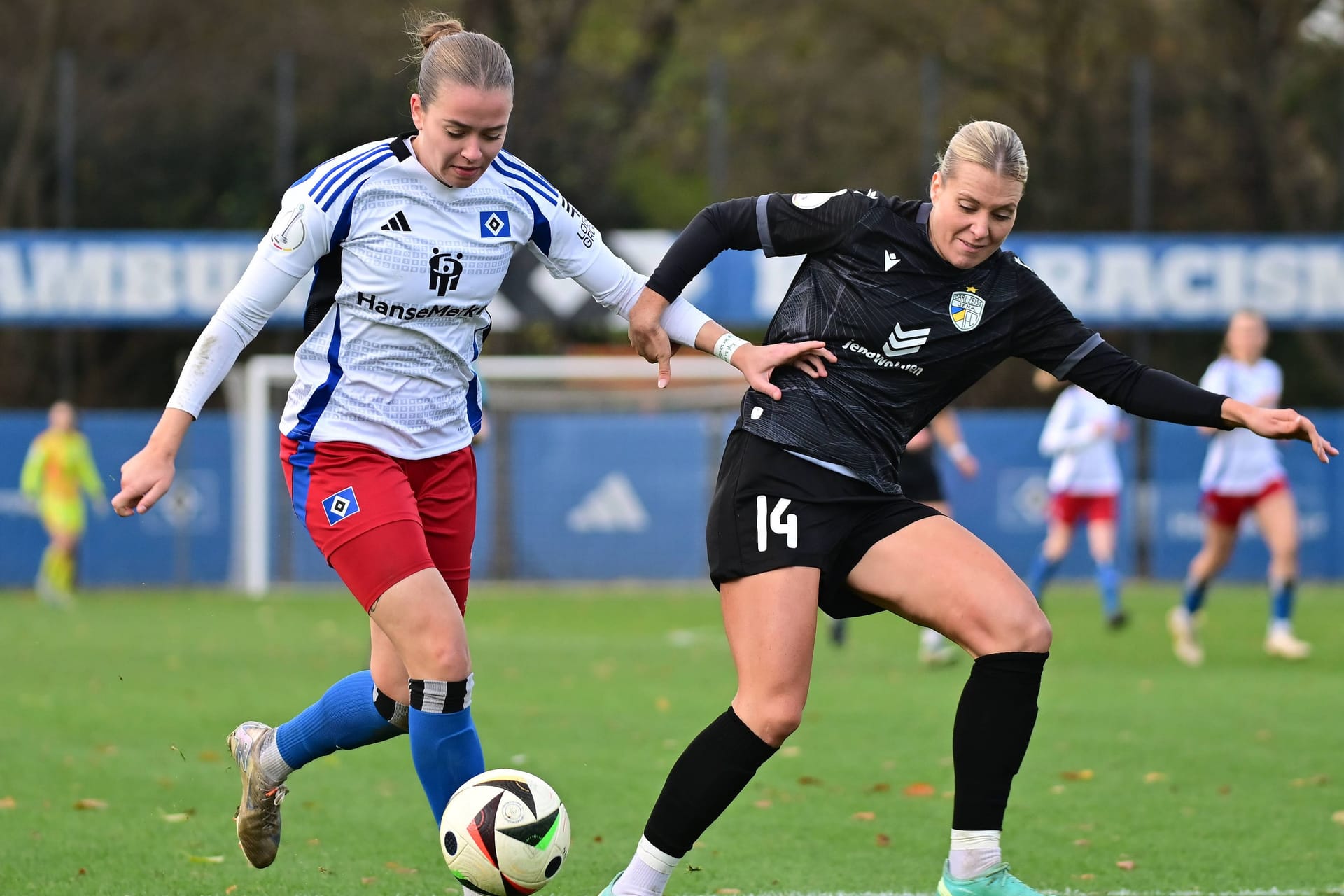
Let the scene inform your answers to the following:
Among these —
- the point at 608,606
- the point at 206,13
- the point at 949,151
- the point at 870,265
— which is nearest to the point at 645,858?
the point at 870,265

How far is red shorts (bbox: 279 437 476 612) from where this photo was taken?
15.3ft

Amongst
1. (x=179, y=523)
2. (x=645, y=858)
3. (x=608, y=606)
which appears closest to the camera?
(x=645, y=858)

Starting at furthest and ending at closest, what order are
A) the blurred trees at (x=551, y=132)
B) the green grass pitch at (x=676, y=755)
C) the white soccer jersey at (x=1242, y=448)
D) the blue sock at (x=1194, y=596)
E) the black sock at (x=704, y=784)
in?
the blurred trees at (x=551, y=132) → the blue sock at (x=1194, y=596) → the white soccer jersey at (x=1242, y=448) → the green grass pitch at (x=676, y=755) → the black sock at (x=704, y=784)

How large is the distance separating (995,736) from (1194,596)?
7.76m

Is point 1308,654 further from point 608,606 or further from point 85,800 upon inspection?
point 85,800

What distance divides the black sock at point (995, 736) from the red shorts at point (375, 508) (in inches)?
59.3

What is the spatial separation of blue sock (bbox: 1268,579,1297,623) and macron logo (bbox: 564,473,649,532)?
379 inches

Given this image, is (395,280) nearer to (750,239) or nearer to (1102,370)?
(750,239)

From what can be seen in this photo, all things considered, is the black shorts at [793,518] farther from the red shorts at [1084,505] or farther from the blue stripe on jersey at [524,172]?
the red shorts at [1084,505]

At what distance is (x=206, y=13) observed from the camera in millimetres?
28156

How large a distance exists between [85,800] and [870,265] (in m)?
3.92

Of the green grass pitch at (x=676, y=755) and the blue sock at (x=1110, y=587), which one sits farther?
the blue sock at (x=1110, y=587)

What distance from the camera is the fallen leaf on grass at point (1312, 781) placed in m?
7.11

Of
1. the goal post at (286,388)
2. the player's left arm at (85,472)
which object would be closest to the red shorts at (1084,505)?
the goal post at (286,388)
